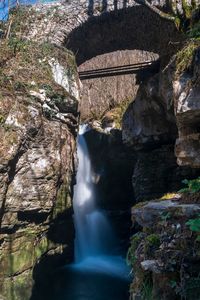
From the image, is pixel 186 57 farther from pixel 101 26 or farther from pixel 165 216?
pixel 101 26

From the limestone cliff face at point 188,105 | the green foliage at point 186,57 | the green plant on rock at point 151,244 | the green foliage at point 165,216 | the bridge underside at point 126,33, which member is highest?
the bridge underside at point 126,33

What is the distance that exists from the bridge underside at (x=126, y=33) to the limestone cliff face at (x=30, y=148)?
0.81m

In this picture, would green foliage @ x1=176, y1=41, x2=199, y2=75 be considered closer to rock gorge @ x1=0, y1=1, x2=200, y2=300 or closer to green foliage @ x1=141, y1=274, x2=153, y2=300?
rock gorge @ x1=0, y1=1, x2=200, y2=300

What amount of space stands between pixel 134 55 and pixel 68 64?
9818 millimetres

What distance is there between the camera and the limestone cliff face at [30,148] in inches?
258

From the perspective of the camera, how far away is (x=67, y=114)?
789 cm

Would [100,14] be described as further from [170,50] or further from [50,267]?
[50,267]

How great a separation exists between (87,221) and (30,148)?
17.4ft

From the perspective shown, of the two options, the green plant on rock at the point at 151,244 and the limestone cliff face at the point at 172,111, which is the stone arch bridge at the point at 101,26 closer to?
the limestone cliff face at the point at 172,111

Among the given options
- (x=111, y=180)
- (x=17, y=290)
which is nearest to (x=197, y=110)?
(x=17, y=290)

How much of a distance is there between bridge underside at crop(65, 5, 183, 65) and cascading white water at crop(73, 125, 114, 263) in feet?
17.8

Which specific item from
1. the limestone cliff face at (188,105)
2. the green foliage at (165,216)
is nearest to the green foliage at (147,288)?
the green foliage at (165,216)

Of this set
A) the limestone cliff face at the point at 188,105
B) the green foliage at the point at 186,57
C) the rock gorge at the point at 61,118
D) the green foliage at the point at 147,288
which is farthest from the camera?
the rock gorge at the point at 61,118

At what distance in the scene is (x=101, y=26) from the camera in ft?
25.7
